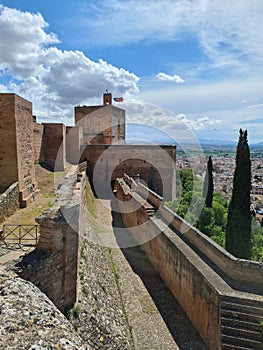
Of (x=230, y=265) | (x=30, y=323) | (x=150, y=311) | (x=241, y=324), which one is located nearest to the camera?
(x=30, y=323)

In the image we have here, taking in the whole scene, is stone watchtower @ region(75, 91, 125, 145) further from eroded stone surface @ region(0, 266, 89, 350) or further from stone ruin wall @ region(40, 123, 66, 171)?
eroded stone surface @ region(0, 266, 89, 350)

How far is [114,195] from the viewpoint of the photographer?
1822 centimetres

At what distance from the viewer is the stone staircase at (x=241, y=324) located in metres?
4.94

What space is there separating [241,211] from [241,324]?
448 cm

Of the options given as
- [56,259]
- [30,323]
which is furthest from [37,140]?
[30,323]

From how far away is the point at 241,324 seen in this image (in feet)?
16.6

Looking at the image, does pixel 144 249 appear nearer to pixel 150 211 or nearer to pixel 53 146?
pixel 150 211

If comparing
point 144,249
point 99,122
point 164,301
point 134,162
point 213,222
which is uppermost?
point 99,122

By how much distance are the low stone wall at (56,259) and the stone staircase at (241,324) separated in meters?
3.03

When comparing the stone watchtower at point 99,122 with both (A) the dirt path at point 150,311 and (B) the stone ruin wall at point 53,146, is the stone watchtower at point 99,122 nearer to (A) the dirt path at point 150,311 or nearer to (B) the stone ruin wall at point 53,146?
(B) the stone ruin wall at point 53,146

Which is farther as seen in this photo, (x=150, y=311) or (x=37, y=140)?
(x=37, y=140)

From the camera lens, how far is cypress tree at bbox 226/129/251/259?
8.36 meters

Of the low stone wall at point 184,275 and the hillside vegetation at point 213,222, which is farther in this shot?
the hillside vegetation at point 213,222

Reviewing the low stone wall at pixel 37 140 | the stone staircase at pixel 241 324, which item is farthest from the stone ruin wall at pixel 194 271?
the low stone wall at pixel 37 140
